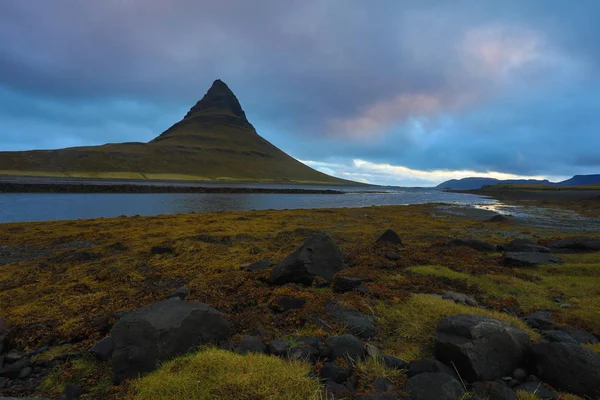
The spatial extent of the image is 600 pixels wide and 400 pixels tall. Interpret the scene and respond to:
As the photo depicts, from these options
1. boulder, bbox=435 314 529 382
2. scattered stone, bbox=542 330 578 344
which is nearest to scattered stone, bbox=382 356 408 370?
boulder, bbox=435 314 529 382

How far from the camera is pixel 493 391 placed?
477 centimetres

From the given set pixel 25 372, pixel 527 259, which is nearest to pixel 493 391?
pixel 25 372

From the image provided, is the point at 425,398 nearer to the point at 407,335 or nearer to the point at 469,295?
the point at 407,335

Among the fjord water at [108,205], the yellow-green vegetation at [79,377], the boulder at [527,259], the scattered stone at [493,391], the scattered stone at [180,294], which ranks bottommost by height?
the fjord water at [108,205]

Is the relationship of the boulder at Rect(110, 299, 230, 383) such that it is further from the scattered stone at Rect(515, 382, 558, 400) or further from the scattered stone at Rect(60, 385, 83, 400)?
the scattered stone at Rect(515, 382, 558, 400)

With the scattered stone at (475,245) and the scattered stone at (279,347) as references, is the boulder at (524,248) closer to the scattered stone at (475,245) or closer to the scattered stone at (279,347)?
the scattered stone at (475,245)

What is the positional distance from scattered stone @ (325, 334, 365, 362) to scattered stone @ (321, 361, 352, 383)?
0.43 m

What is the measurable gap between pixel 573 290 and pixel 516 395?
339 inches

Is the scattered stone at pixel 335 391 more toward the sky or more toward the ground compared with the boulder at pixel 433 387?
more toward the ground

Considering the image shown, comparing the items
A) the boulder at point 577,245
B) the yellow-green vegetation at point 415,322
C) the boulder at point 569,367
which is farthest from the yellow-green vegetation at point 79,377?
the boulder at point 577,245

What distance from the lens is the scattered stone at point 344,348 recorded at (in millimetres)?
5906

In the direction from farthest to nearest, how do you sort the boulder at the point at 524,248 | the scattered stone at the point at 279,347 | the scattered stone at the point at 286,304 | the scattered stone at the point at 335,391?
the boulder at the point at 524,248
the scattered stone at the point at 286,304
the scattered stone at the point at 279,347
the scattered stone at the point at 335,391

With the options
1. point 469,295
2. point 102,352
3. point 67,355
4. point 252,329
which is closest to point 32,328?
point 67,355

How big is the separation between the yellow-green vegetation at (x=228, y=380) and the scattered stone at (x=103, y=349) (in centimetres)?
182
